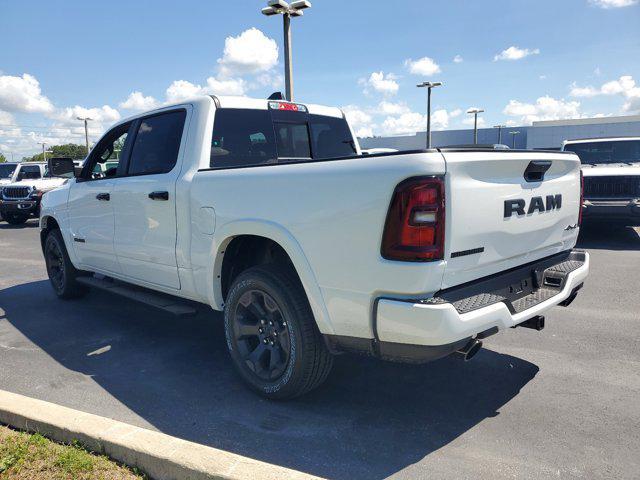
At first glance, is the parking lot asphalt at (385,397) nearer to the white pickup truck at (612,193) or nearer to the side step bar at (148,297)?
the side step bar at (148,297)

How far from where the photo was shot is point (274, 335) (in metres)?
3.42

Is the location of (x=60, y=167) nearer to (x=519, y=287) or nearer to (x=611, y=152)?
(x=519, y=287)

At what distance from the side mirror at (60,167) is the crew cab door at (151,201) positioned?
→ 140cm

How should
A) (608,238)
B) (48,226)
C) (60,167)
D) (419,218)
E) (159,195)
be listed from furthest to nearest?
(608,238) < (48,226) < (60,167) < (159,195) < (419,218)

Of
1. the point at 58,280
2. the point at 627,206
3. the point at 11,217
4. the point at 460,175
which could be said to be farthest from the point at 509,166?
the point at 11,217

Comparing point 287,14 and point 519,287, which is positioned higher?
point 287,14

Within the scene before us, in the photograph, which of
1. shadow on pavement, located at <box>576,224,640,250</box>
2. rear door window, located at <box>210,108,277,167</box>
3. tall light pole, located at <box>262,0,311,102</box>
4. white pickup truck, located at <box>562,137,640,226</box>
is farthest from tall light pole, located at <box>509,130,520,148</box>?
rear door window, located at <box>210,108,277,167</box>

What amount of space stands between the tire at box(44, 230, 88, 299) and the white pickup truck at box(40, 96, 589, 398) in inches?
57.2

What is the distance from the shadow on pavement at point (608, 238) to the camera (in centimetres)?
923

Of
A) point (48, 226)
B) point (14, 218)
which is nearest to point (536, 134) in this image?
point (14, 218)

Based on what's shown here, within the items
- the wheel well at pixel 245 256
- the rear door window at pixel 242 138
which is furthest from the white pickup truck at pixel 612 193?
the wheel well at pixel 245 256

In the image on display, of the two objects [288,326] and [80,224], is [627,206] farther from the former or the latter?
[80,224]

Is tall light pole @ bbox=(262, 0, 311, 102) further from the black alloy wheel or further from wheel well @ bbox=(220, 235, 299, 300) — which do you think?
the black alloy wheel

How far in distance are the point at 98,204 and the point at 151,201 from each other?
3.85 feet
